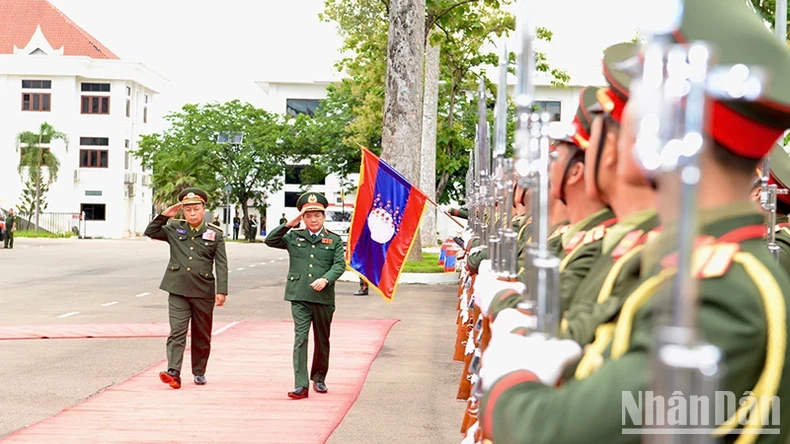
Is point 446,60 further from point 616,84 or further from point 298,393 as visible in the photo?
point 616,84

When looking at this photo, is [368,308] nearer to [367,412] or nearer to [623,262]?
[367,412]

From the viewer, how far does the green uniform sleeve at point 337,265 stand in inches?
391

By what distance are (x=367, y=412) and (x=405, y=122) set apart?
→ 16453 mm

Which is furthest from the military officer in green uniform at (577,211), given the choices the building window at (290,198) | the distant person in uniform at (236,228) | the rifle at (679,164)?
the building window at (290,198)

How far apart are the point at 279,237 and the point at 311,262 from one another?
559 mm

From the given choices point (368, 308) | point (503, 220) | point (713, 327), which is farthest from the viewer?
point (368, 308)

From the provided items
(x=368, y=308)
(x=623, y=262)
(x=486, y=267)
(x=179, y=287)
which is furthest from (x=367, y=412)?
(x=368, y=308)

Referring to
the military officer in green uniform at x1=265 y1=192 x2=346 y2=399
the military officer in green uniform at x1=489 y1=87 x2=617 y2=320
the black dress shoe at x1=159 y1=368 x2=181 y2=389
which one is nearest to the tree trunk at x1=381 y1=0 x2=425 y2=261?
the military officer in green uniform at x1=265 y1=192 x2=346 y2=399

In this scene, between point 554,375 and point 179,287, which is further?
point 179,287

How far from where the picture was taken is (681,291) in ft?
4.54

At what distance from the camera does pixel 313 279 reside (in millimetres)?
9898

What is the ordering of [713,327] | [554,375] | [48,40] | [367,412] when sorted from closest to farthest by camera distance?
[713,327], [554,375], [367,412], [48,40]

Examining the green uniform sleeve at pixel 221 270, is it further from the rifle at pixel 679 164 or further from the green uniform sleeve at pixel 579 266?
the rifle at pixel 679 164

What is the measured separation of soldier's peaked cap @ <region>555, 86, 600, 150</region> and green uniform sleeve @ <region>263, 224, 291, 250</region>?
6.52 m
